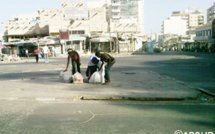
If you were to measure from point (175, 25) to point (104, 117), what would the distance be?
143151 mm

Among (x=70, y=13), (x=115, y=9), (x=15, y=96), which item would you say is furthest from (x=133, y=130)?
(x=115, y=9)

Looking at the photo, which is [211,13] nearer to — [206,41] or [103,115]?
[206,41]

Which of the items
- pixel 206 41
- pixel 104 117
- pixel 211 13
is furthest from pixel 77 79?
pixel 211 13

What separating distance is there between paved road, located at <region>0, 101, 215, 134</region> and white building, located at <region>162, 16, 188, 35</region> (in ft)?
444

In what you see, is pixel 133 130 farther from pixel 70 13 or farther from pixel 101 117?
pixel 70 13

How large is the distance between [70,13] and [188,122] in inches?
2493

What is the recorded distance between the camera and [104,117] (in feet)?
17.3

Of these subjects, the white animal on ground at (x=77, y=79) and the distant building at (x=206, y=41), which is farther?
the distant building at (x=206, y=41)

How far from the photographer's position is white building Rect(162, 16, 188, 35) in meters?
136

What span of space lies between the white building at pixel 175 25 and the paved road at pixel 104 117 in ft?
444

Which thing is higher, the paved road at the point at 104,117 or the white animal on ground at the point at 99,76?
the white animal on ground at the point at 99,76

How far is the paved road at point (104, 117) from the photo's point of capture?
4418 millimetres

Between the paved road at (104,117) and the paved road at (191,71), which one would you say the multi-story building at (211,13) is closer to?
the paved road at (191,71)

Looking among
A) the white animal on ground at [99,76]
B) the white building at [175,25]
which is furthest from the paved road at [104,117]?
the white building at [175,25]
